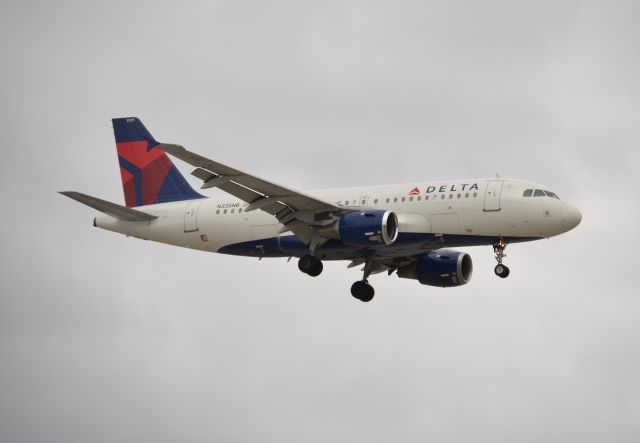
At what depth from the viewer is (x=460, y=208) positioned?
2067 inches

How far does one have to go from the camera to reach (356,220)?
52.3 m

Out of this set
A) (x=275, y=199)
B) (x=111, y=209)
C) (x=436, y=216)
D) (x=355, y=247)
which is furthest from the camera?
(x=111, y=209)

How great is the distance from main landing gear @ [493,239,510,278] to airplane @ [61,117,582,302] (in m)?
0.04

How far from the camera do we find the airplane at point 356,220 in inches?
2046

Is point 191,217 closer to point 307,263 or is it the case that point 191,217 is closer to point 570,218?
point 307,263

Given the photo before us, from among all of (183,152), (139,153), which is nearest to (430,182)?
(183,152)

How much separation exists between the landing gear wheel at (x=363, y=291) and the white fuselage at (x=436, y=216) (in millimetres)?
3678

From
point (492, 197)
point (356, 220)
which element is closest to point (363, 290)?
point (356, 220)

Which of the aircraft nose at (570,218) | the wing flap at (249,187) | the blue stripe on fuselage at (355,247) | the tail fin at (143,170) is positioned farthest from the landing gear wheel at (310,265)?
the aircraft nose at (570,218)

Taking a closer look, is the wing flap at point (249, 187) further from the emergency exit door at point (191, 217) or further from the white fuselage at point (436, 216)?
the emergency exit door at point (191, 217)

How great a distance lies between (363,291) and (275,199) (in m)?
8.10

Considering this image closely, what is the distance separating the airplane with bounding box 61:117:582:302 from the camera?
51969mm

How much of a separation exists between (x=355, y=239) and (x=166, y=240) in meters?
10.8

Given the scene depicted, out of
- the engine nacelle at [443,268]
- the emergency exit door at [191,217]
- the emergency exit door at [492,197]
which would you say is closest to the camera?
the emergency exit door at [492,197]
